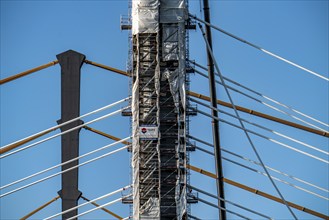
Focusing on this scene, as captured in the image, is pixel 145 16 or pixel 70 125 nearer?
pixel 145 16

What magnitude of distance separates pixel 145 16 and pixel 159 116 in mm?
5111

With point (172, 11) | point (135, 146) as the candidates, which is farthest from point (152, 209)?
point (172, 11)

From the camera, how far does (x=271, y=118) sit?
57938 mm

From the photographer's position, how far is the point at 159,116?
162ft

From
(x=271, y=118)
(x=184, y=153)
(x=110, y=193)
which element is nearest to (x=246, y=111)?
(x=271, y=118)

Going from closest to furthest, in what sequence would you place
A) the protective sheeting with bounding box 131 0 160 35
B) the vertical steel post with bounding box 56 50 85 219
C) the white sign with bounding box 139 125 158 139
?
the white sign with bounding box 139 125 158 139
the protective sheeting with bounding box 131 0 160 35
the vertical steel post with bounding box 56 50 85 219

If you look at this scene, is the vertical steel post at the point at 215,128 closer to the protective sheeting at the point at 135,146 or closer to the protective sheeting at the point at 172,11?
the protective sheeting at the point at 172,11

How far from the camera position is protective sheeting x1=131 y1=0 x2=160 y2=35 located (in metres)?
50.4

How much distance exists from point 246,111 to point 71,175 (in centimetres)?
1142

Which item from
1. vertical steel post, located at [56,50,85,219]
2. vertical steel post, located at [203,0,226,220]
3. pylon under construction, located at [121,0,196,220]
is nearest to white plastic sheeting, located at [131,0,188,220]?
pylon under construction, located at [121,0,196,220]

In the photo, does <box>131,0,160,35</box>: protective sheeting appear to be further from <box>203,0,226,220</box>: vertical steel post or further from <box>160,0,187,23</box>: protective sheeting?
<box>203,0,226,220</box>: vertical steel post

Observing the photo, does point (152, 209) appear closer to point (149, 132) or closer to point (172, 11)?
point (149, 132)

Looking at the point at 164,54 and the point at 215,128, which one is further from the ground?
the point at 164,54

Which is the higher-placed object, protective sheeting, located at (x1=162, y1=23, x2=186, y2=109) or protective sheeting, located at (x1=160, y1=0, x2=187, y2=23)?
protective sheeting, located at (x1=160, y1=0, x2=187, y2=23)
